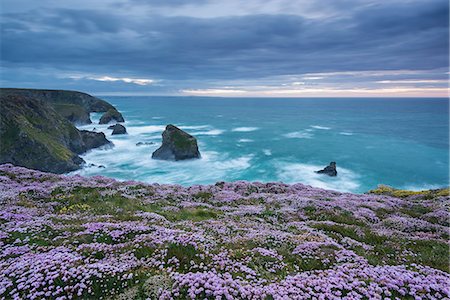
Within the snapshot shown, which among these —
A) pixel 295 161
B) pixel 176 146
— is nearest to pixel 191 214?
pixel 176 146

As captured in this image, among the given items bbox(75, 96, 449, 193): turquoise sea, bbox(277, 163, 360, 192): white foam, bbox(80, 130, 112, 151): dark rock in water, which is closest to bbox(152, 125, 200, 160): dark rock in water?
bbox(75, 96, 449, 193): turquoise sea

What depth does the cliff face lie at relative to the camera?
57.6m

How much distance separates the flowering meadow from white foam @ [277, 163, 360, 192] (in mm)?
42253

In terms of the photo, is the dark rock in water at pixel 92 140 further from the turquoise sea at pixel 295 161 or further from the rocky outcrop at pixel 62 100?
the rocky outcrop at pixel 62 100

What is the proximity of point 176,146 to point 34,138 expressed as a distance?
32998 mm

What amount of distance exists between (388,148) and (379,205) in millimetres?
95864

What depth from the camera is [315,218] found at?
18.6 m

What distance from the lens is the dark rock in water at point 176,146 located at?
78.0 meters

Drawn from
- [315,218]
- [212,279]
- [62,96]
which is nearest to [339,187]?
[315,218]

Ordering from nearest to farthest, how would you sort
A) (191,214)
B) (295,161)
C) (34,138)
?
(191,214) < (34,138) < (295,161)

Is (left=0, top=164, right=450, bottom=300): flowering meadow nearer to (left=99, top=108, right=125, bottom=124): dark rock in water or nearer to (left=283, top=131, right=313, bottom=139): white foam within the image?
(left=283, top=131, right=313, bottom=139): white foam

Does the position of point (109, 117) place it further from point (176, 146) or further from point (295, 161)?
point (295, 161)

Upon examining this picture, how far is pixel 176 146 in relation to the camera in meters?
77.9

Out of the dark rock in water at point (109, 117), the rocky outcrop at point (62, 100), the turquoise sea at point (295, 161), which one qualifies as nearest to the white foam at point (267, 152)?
the turquoise sea at point (295, 161)
